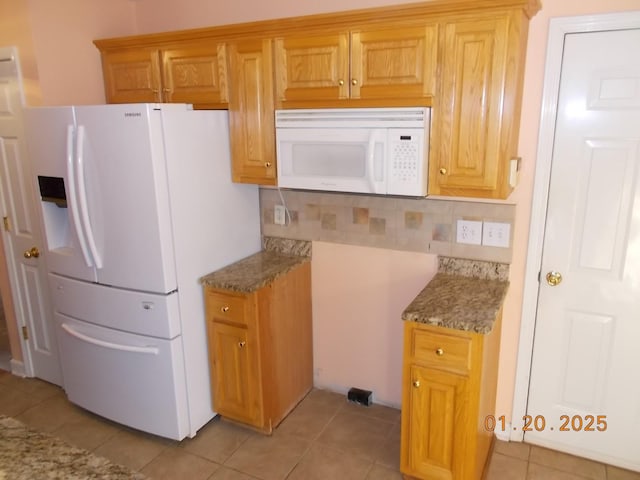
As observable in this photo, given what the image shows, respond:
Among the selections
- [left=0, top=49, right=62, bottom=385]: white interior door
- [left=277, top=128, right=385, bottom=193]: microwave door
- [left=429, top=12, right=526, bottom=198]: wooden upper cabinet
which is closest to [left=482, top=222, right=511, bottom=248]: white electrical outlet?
[left=429, top=12, right=526, bottom=198]: wooden upper cabinet

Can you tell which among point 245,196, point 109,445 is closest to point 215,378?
point 109,445

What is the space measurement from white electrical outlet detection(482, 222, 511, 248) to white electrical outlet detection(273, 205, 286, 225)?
1190 millimetres

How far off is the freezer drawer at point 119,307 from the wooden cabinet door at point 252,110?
2.66 feet

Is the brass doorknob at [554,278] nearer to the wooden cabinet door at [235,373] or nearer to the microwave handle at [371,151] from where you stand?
the microwave handle at [371,151]

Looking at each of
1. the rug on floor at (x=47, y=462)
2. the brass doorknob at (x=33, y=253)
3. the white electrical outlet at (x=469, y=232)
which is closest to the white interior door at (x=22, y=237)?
the brass doorknob at (x=33, y=253)

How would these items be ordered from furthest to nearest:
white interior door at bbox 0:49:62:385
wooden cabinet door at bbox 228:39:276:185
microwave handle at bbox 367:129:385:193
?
white interior door at bbox 0:49:62:385 < wooden cabinet door at bbox 228:39:276:185 < microwave handle at bbox 367:129:385:193

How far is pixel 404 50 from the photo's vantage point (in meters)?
2.14

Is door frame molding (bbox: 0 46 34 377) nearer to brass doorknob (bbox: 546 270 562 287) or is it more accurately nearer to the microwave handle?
the microwave handle

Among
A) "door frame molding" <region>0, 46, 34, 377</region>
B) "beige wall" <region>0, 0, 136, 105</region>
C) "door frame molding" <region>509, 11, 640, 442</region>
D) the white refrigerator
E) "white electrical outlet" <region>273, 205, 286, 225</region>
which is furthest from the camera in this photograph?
"door frame molding" <region>0, 46, 34, 377</region>

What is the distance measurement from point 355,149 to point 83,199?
139cm

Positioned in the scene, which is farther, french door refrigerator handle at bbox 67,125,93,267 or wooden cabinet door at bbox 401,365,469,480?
french door refrigerator handle at bbox 67,125,93,267

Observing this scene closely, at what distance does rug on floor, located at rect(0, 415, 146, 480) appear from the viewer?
104 cm

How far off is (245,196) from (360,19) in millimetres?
1218
